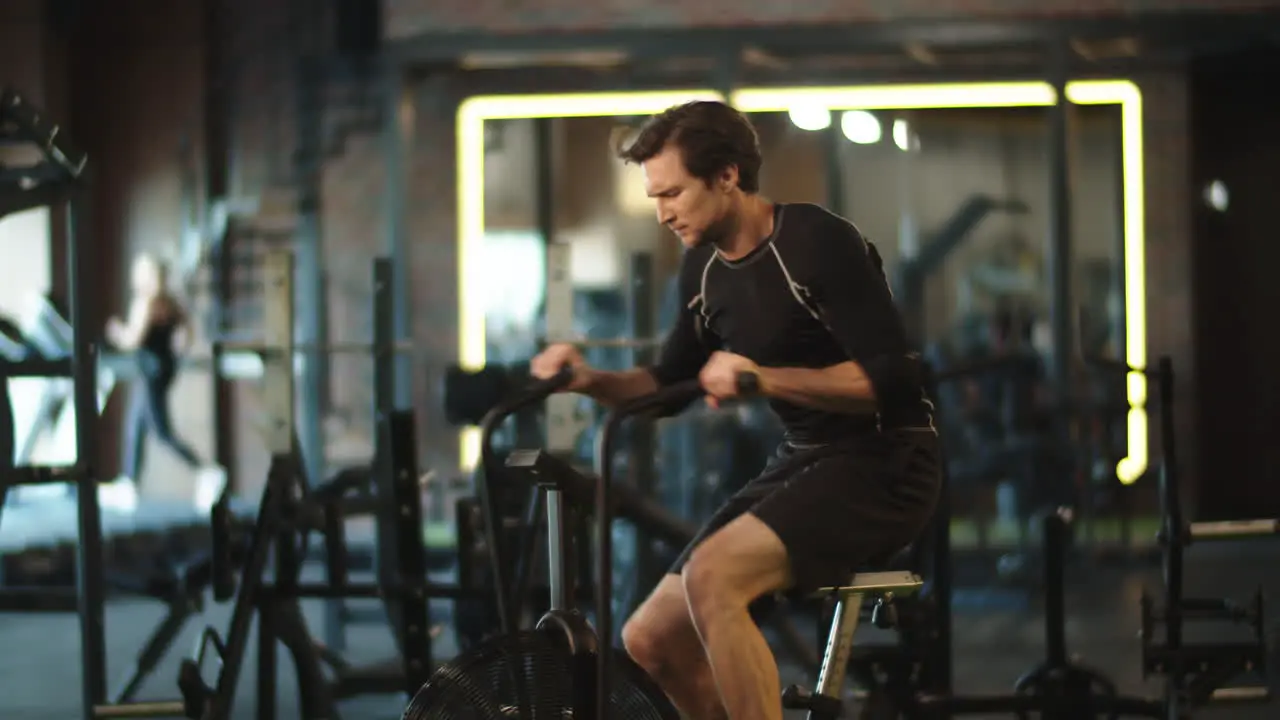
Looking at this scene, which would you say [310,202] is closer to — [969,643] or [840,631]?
[969,643]

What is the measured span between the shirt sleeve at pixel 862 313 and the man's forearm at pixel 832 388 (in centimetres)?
2

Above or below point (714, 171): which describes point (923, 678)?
below

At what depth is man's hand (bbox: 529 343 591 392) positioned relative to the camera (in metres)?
3.15

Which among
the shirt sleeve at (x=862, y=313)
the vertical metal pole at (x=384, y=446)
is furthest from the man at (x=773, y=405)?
the vertical metal pole at (x=384, y=446)

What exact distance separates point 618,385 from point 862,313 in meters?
0.51

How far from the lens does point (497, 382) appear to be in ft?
16.1

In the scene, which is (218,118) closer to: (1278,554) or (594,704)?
(1278,554)

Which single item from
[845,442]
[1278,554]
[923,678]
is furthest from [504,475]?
[1278,554]

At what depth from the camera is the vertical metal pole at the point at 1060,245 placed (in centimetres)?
870

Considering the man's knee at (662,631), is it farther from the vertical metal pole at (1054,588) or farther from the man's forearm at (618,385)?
the vertical metal pole at (1054,588)

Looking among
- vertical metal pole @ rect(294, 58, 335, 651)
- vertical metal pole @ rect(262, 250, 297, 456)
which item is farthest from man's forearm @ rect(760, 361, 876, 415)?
vertical metal pole @ rect(294, 58, 335, 651)

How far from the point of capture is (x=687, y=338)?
134 inches

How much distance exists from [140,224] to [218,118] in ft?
3.10

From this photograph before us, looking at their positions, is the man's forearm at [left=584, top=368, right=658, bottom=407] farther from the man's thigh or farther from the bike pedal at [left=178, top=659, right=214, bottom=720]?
the bike pedal at [left=178, top=659, right=214, bottom=720]
